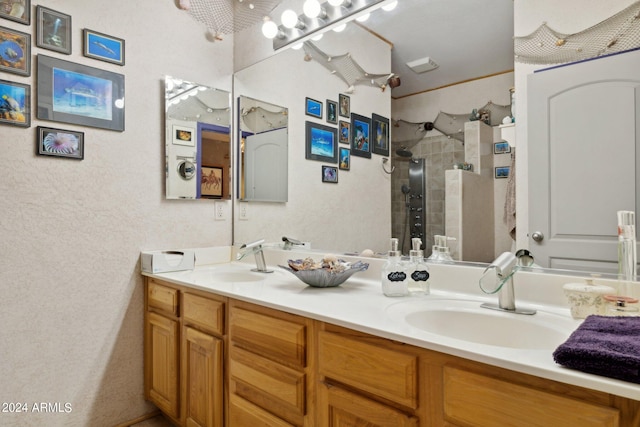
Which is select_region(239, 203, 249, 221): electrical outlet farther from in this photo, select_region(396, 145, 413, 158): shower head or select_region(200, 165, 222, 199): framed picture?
select_region(396, 145, 413, 158): shower head

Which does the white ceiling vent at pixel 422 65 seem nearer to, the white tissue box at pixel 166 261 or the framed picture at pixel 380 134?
the framed picture at pixel 380 134

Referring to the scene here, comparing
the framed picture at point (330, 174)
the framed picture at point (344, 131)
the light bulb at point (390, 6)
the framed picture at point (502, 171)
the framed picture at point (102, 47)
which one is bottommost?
the framed picture at point (502, 171)

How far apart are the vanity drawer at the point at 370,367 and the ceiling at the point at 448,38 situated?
109 cm

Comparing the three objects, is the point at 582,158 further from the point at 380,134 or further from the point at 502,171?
the point at 380,134

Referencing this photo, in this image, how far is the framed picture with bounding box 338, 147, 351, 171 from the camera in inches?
78.4

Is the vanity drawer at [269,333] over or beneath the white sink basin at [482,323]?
beneath

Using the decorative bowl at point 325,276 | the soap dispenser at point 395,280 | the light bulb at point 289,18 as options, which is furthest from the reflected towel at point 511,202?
the light bulb at point 289,18

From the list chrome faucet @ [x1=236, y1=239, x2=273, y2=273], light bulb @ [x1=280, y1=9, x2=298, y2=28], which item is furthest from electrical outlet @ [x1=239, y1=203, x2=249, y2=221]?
light bulb @ [x1=280, y1=9, x2=298, y2=28]

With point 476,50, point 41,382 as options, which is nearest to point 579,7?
point 476,50

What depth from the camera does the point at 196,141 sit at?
2.35 m

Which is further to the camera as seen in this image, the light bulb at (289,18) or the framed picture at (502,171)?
the light bulb at (289,18)

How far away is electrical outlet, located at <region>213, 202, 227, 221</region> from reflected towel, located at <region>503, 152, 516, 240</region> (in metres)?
1.71

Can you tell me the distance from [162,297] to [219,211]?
0.69 meters

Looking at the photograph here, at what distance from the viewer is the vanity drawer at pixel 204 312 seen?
1.62 m
